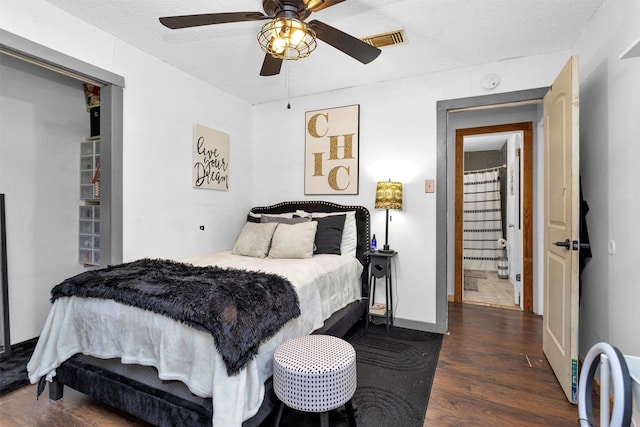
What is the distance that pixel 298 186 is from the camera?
12.6ft

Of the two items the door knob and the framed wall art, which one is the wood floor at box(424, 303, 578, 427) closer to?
the door knob

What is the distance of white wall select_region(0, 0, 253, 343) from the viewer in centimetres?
230

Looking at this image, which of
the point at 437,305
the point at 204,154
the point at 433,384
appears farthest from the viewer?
the point at 204,154

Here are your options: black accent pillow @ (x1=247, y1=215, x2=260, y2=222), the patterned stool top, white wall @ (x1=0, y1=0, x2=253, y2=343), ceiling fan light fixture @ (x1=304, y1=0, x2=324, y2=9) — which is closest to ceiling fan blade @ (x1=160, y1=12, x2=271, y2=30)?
ceiling fan light fixture @ (x1=304, y1=0, x2=324, y2=9)

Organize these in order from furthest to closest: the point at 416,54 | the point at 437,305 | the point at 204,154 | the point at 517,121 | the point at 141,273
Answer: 1. the point at 517,121
2. the point at 204,154
3. the point at 437,305
4. the point at 416,54
5. the point at 141,273

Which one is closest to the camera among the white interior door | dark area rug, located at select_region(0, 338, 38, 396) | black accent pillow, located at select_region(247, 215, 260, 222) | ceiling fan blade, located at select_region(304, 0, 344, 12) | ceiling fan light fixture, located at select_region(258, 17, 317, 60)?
ceiling fan blade, located at select_region(304, 0, 344, 12)

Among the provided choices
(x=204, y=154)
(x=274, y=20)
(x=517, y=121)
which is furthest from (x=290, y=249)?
(x=517, y=121)

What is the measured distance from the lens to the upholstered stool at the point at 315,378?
151 cm

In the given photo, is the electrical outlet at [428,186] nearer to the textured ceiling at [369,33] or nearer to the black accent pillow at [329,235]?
the black accent pillow at [329,235]

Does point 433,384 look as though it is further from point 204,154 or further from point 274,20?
point 204,154

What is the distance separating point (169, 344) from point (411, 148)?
2.70 meters

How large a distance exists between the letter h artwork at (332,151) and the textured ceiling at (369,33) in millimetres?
401

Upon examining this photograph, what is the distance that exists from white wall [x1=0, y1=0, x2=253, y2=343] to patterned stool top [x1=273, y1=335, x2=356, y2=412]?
71.6 inches

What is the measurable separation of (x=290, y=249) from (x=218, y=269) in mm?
838
